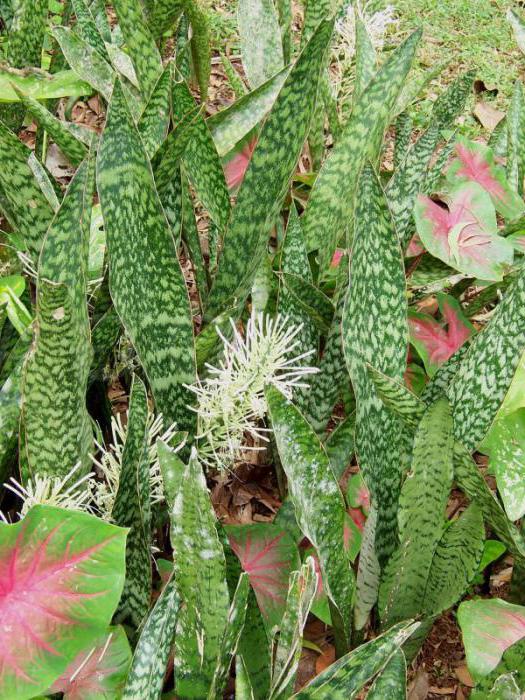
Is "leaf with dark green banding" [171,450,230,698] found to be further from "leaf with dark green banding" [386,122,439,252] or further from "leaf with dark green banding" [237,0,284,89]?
"leaf with dark green banding" [237,0,284,89]

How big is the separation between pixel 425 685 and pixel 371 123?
83cm

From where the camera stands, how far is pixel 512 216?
1.64 m

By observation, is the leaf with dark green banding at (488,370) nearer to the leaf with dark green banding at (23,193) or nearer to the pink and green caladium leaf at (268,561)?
the pink and green caladium leaf at (268,561)

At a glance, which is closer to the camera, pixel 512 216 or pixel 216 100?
pixel 512 216

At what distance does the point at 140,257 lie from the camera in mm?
1015

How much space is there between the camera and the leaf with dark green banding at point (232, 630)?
2.58 ft

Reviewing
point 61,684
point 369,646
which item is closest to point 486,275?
point 369,646

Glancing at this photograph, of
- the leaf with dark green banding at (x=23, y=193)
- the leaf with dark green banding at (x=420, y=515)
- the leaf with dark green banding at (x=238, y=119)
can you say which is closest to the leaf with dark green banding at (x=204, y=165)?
the leaf with dark green banding at (x=238, y=119)

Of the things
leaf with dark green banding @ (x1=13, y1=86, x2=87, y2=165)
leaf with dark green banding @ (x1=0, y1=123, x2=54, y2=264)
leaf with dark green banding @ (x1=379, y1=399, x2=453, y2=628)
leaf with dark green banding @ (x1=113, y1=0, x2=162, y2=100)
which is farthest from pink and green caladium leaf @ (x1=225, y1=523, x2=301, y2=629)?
leaf with dark green banding @ (x1=113, y1=0, x2=162, y2=100)

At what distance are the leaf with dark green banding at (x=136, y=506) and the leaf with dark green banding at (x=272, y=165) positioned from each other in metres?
0.23

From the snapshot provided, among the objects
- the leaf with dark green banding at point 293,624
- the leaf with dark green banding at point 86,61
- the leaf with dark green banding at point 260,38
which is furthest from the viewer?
the leaf with dark green banding at point 260,38

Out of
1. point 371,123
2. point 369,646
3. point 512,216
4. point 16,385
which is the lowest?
point 369,646

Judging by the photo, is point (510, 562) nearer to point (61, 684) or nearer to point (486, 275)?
point (486, 275)

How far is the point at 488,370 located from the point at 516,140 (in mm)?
806
